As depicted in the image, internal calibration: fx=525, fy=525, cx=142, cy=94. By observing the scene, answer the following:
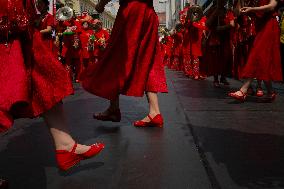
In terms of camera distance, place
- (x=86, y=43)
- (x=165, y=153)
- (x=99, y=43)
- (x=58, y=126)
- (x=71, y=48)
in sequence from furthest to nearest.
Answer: (x=99, y=43)
(x=86, y=43)
(x=71, y=48)
(x=165, y=153)
(x=58, y=126)

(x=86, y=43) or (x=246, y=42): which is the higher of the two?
(x=246, y=42)

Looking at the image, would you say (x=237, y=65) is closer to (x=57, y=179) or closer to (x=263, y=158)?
(x=263, y=158)

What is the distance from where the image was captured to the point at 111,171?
2848mm

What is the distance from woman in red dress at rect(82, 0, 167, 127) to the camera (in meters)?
4.33

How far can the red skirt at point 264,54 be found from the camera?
603 cm

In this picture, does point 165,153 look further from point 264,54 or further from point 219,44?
point 219,44

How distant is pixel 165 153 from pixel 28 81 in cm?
111

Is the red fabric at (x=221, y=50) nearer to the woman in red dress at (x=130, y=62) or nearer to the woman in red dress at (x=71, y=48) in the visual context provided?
the woman in red dress at (x=71, y=48)

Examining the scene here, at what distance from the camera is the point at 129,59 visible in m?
4.37

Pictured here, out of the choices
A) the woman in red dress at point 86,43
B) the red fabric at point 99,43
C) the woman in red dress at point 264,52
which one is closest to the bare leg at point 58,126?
the woman in red dress at point 264,52

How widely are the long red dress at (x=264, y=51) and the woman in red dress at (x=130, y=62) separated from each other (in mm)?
Result: 1929

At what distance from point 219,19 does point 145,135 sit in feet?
17.2

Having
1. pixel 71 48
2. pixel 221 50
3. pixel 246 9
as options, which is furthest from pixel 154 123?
pixel 71 48

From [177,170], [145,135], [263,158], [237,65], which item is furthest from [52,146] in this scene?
[237,65]
